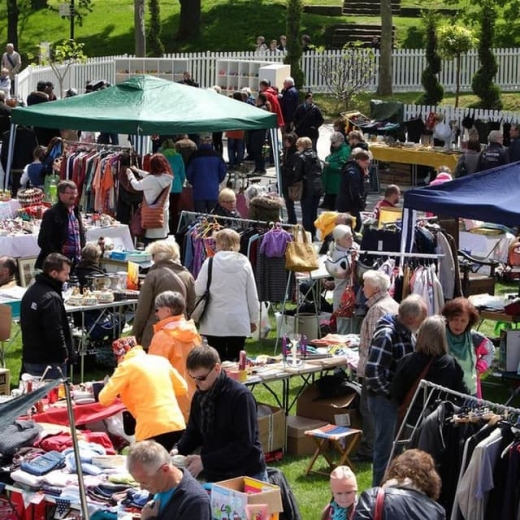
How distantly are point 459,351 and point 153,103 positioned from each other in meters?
9.14

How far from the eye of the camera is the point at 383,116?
28.8 metres

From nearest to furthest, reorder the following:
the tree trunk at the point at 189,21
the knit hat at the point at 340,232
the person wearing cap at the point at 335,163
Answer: the knit hat at the point at 340,232 → the person wearing cap at the point at 335,163 → the tree trunk at the point at 189,21

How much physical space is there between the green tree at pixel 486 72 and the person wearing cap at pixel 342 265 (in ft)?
71.9

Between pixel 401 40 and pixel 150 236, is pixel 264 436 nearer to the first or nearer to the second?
pixel 150 236

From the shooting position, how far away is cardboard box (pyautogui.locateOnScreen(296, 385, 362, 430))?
442 inches

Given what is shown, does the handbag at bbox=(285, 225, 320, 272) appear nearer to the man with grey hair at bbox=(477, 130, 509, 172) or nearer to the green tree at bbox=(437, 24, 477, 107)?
the man with grey hair at bbox=(477, 130, 509, 172)

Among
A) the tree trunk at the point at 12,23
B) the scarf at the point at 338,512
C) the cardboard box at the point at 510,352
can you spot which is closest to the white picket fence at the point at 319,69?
the tree trunk at the point at 12,23

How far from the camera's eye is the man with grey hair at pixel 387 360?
959cm

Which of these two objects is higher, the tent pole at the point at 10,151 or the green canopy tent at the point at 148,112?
the green canopy tent at the point at 148,112

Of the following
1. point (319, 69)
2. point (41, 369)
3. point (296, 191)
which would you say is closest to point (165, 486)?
point (41, 369)

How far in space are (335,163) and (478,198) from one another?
315 inches

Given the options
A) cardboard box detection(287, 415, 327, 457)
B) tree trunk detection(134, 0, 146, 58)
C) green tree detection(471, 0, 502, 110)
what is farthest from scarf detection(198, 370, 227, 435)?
tree trunk detection(134, 0, 146, 58)

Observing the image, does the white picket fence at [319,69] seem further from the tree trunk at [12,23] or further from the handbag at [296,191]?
the handbag at [296,191]

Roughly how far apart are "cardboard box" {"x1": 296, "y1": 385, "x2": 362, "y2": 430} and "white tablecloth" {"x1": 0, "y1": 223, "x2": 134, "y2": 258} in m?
4.99
